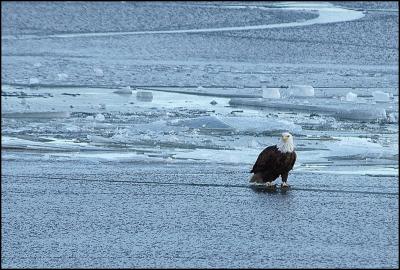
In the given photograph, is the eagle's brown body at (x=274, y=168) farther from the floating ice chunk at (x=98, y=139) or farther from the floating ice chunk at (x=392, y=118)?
the floating ice chunk at (x=392, y=118)

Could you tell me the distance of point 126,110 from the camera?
44.9ft

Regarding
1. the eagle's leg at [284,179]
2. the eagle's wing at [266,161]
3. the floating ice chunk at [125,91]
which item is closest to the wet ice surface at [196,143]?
the floating ice chunk at [125,91]

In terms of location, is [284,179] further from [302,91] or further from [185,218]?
[302,91]

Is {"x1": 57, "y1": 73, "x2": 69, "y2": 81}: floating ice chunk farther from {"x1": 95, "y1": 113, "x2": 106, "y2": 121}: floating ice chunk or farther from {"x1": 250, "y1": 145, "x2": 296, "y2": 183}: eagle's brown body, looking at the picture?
{"x1": 250, "y1": 145, "x2": 296, "y2": 183}: eagle's brown body

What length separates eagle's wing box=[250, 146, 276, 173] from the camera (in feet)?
30.0

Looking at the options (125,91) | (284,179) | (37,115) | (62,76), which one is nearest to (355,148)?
(284,179)

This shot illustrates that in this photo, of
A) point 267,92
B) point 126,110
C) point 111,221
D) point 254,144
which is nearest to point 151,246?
point 111,221

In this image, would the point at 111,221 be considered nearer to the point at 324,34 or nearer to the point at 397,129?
the point at 397,129

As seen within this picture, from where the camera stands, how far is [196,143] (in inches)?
435

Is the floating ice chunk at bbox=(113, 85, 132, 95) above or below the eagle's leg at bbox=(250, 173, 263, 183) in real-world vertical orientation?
above

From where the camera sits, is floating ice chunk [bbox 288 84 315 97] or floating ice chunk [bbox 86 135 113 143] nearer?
floating ice chunk [bbox 86 135 113 143]

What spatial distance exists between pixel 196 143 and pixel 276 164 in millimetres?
2030

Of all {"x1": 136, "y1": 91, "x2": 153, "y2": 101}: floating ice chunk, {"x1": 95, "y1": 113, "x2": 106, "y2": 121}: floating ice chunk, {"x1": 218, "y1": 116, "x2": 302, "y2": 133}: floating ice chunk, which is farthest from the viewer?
{"x1": 136, "y1": 91, "x2": 153, "y2": 101}: floating ice chunk

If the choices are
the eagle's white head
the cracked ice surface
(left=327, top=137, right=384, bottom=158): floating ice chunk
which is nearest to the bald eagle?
the eagle's white head
